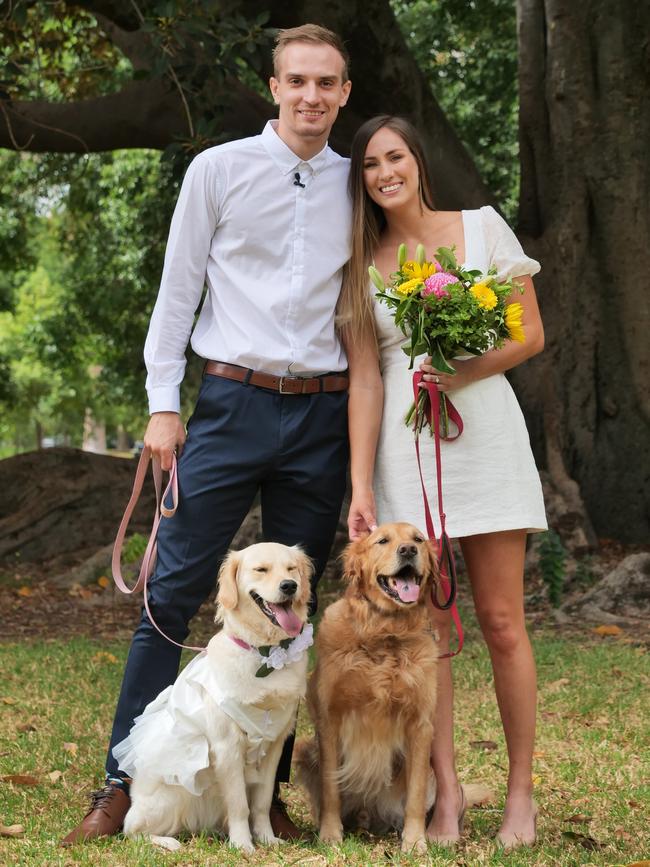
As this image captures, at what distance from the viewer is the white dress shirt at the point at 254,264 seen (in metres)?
4.12

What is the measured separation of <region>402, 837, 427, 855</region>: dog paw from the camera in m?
3.77

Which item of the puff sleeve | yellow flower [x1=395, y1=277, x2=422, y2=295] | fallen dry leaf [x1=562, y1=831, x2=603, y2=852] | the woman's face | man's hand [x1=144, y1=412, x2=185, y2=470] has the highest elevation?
the woman's face

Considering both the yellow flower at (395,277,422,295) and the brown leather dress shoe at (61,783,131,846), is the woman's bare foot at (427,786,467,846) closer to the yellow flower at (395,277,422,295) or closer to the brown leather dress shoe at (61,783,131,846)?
the brown leather dress shoe at (61,783,131,846)

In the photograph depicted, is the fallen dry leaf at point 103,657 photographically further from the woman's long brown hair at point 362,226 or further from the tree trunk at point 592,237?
the tree trunk at point 592,237

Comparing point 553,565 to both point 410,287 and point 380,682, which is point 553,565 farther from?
point 410,287

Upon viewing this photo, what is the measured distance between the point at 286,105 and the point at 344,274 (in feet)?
2.32

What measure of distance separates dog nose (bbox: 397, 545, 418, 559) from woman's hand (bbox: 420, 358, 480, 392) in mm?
613

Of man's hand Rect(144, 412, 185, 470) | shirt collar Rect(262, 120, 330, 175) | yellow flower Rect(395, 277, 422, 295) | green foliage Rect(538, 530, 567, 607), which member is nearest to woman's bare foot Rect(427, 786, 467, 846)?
man's hand Rect(144, 412, 185, 470)

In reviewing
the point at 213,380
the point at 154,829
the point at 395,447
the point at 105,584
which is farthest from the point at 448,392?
the point at 105,584

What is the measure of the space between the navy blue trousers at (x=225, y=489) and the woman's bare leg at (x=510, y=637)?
2.20 feet

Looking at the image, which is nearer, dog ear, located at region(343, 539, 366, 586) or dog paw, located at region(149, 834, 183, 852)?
dog paw, located at region(149, 834, 183, 852)

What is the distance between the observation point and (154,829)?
3.99 meters

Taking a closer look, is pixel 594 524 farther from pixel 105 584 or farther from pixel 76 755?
pixel 76 755

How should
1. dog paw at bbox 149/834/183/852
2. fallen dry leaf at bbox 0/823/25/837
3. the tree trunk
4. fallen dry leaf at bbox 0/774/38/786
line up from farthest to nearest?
the tree trunk → fallen dry leaf at bbox 0/774/38/786 → fallen dry leaf at bbox 0/823/25/837 → dog paw at bbox 149/834/183/852
